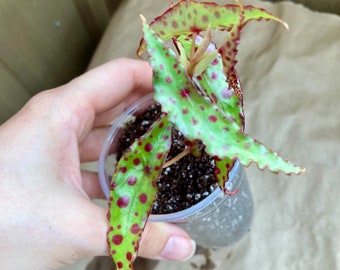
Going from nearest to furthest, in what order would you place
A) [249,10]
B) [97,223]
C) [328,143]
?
[249,10] → [97,223] → [328,143]

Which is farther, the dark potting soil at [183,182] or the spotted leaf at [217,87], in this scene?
the dark potting soil at [183,182]

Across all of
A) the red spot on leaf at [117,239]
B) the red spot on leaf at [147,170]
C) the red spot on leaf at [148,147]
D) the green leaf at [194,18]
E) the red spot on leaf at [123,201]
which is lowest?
the red spot on leaf at [117,239]

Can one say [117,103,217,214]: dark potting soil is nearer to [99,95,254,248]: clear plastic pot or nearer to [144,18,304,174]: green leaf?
[99,95,254,248]: clear plastic pot

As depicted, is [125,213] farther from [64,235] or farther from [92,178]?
[92,178]

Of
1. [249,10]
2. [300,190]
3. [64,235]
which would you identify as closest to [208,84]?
[249,10]

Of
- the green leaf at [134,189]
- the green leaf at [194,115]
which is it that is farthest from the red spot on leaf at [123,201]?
the green leaf at [194,115]

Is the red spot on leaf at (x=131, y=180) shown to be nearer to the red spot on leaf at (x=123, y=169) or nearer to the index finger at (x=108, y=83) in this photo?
the red spot on leaf at (x=123, y=169)

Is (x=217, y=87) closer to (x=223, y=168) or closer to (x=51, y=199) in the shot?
(x=223, y=168)

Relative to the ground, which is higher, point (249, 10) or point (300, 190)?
point (249, 10)
